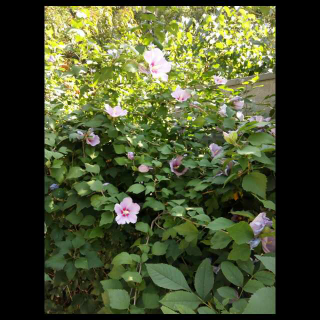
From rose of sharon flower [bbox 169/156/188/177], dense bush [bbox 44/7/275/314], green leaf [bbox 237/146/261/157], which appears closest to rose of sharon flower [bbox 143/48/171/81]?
dense bush [bbox 44/7/275/314]

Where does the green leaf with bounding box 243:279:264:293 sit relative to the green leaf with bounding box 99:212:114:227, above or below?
below

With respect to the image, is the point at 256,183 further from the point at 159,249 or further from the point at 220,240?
the point at 159,249

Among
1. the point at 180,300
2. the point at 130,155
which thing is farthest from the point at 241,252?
the point at 130,155

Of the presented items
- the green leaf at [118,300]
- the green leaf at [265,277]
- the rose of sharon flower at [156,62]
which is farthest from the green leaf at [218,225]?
the rose of sharon flower at [156,62]

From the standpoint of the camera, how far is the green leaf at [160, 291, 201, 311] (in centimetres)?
45

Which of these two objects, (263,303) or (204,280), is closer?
(263,303)

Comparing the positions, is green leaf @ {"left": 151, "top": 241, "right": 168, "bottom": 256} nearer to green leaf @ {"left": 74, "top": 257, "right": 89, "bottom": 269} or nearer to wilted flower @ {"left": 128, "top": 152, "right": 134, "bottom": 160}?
green leaf @ {"left": 74, "top": 257, "right": 89, "bottom": 269}

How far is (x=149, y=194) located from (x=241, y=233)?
46cm

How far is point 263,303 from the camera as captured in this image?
314mm
